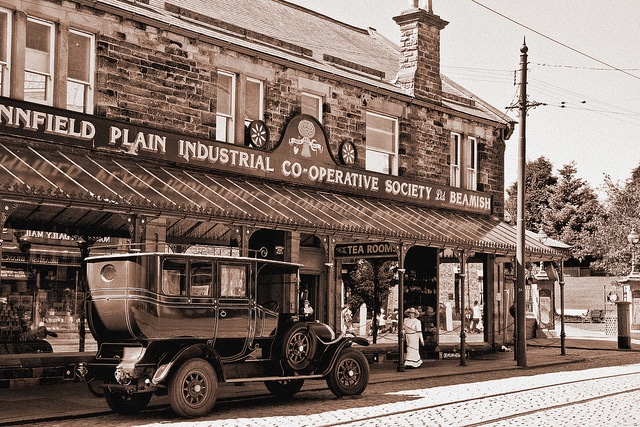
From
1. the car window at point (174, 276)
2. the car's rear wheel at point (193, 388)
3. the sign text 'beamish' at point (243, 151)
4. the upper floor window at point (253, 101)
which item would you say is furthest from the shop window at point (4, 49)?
the car's rear wheel at point (193, 388)

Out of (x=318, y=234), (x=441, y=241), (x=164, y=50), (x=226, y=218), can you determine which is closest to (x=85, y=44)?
(x=164, y=50)

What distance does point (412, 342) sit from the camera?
67.7 feet

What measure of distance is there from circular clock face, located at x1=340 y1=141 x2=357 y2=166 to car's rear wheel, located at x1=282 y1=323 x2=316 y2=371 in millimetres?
9014

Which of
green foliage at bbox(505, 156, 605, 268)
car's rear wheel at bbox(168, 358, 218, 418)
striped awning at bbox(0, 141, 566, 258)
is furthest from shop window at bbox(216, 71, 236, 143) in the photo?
green foliage at bbox(505, 156, 605, 268)

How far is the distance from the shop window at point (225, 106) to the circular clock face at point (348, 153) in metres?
3.55

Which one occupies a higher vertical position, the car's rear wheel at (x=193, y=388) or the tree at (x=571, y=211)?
the tree at (x=571, y=211)

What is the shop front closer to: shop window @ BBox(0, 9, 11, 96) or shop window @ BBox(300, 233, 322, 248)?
shop window @ BBox(300, 233, 322, 248)

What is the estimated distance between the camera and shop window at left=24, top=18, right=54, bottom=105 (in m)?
16.1

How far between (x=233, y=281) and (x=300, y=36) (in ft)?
40.4

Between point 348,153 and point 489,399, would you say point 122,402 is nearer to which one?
point 489,399

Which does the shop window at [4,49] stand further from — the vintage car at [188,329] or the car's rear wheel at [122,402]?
the car's rear wheel at [122,402]

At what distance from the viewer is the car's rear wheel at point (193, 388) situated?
1170cm

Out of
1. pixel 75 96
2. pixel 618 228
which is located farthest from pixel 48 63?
pixel 618 228

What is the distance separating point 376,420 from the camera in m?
11.5
